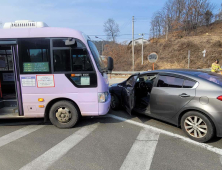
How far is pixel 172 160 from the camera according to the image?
2842 millimetres

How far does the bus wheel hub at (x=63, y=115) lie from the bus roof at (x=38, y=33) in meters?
1.92

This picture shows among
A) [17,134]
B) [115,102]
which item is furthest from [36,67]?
[115,102]

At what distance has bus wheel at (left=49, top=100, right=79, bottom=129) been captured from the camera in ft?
13.5

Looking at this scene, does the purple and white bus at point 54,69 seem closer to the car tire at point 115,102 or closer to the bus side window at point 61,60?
the bus side window at point 61,60

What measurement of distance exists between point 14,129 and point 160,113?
4.05 m

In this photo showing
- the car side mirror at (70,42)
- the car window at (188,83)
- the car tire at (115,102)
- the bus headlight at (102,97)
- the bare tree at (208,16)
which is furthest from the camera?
the bare tree at (208,16)

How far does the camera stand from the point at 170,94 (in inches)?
152

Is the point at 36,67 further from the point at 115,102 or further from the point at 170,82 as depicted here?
the point at 170,82

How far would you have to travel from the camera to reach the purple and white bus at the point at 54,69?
394 cm

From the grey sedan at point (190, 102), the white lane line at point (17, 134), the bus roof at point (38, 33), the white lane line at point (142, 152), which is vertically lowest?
the white lane line at point (142, 152)

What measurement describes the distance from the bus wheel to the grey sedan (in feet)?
5.38

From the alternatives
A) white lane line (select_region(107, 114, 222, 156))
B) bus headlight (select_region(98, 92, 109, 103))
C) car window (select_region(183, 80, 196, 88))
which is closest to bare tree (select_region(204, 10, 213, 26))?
car window (select_region(183, 80, 196, 88))

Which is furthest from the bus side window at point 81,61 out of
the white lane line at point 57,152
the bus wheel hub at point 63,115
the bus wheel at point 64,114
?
the white lane line at point 57,152

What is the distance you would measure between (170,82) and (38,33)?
3634 millimetres
